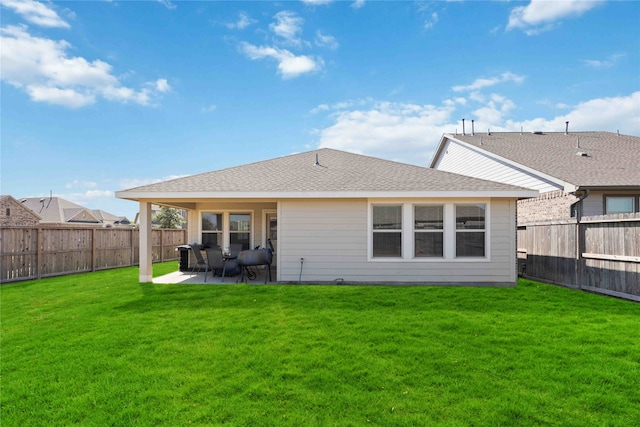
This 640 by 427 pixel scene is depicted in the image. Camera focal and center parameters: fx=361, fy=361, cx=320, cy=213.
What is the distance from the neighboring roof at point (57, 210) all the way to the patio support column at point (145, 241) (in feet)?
116

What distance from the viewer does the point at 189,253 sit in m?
12.1

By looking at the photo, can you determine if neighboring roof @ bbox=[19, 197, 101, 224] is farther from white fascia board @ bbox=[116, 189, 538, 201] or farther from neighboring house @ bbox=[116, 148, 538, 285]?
neighboring house @ bbox=[116, 148, 538, 285]

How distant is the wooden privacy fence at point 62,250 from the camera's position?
10617mm

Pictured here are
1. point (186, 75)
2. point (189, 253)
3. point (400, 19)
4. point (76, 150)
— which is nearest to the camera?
point (189, 253)

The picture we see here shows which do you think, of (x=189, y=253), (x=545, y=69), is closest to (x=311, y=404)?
(x=189, y=253)

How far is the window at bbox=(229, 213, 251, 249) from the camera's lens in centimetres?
1240

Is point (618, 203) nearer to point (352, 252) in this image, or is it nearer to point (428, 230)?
point (428, 230)

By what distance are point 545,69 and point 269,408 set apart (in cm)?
1673

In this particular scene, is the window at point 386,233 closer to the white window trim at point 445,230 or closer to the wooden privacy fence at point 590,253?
the white window trim at point 445,230

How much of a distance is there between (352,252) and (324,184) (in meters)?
1.96

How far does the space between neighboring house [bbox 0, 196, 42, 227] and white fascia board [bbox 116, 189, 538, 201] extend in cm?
2635

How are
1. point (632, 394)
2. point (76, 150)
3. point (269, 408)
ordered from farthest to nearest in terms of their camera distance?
point (76, 150) < point (632, 394) < point (269, 408)

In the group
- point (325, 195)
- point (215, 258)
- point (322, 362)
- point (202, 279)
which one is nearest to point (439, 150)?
point (325, 195)

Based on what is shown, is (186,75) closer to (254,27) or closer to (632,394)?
(254,27)
